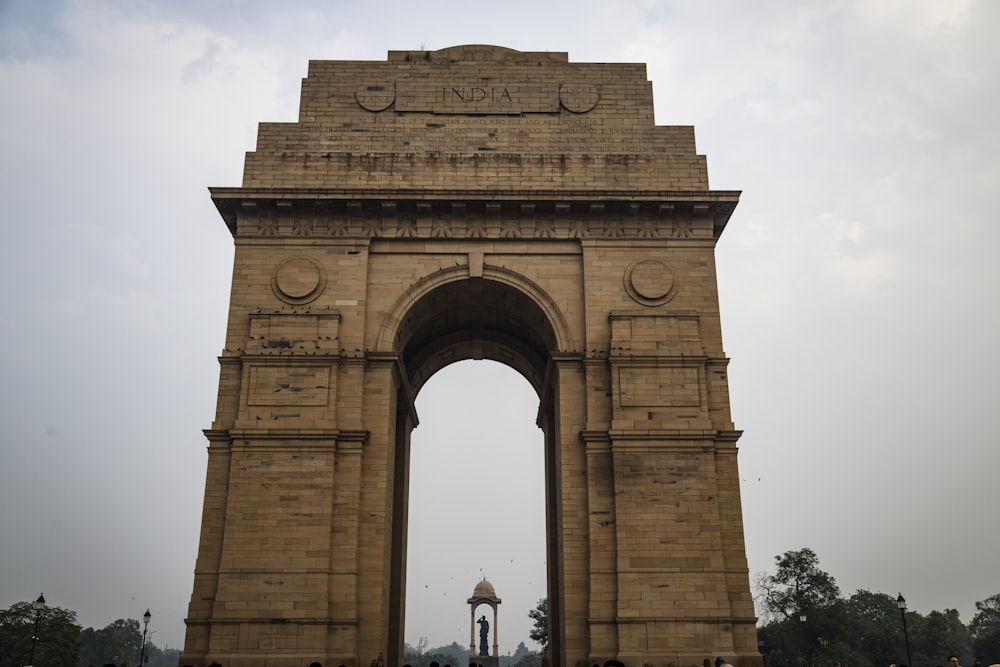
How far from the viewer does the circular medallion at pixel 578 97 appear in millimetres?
28719

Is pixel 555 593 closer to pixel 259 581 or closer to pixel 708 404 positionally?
pixel 708 404

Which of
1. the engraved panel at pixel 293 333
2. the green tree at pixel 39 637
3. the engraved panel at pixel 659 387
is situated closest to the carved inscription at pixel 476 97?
the engraved panel at pixel 293 333

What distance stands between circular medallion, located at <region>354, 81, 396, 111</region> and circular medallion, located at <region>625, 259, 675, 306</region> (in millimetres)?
9737

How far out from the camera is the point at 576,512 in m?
24.1

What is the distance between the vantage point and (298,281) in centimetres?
2592

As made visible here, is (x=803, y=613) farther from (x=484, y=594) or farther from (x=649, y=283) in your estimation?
(x=649, y=283)

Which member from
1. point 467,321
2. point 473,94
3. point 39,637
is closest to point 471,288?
point 467,321

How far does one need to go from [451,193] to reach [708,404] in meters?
9.82

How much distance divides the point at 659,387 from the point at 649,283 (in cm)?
330

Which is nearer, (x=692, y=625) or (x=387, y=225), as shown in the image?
(x=692, y=625)

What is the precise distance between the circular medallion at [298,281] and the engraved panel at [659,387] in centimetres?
930

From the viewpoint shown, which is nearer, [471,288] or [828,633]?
[471,288]

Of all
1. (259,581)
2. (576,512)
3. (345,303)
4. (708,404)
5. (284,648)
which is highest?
(345,303)

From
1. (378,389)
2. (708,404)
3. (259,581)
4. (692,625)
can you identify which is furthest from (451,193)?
(692,625)
